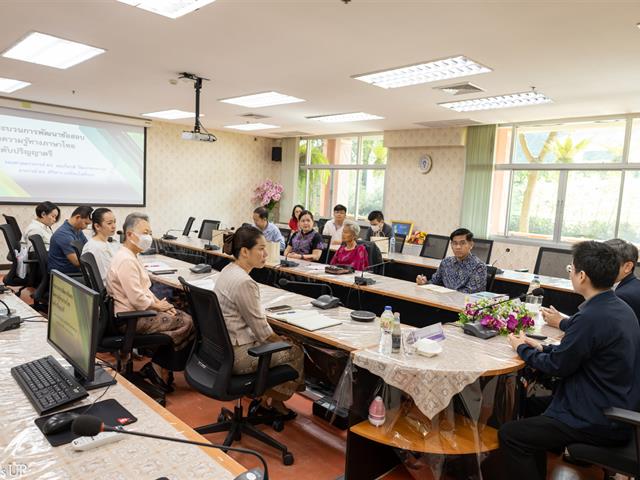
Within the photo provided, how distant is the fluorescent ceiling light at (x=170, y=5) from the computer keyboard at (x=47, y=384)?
2380 millimetres

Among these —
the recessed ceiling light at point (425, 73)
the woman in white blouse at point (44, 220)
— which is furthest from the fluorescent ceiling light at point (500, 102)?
the woman in white blouse at point (44, 220)

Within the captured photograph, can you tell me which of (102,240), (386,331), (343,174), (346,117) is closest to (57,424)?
(386,331)

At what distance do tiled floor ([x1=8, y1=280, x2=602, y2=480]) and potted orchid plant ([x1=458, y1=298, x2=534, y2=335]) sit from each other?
2.72 ft

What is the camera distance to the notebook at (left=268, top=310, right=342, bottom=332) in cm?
259

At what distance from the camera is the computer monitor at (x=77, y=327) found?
1448 millimetres

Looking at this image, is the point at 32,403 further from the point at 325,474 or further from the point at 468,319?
the point at 468,319

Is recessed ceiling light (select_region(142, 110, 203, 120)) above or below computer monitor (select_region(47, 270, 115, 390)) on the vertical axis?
above

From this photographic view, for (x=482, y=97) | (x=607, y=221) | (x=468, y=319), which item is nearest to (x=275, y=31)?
(x=468, y=319)

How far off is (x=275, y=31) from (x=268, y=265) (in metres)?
2.28

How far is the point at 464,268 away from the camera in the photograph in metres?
3.92

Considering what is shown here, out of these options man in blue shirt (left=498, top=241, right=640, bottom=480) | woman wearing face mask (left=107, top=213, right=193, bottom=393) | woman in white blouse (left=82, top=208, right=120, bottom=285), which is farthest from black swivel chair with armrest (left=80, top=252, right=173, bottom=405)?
man in blue shirt (left=498, top=241, right=640, bottom=480)

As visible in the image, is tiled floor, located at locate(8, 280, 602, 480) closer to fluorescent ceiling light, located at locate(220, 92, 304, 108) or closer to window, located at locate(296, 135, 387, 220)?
fluorescent ceiling light, located at locate(220, 92, 304, 108)

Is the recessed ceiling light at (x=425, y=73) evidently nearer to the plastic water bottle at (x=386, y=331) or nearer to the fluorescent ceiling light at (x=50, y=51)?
the plastic water bottle at (x=386, y=331)

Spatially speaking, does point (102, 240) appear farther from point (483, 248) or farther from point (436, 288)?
point (483, 248)
